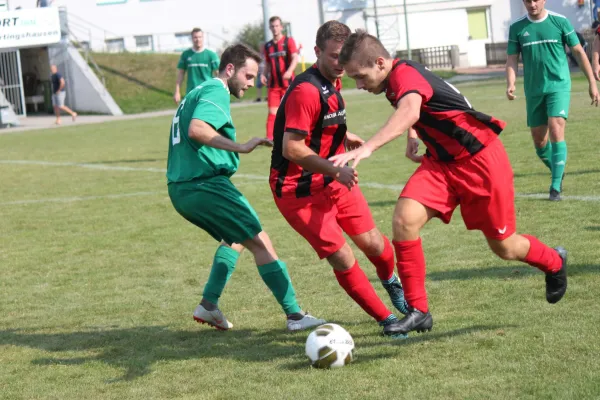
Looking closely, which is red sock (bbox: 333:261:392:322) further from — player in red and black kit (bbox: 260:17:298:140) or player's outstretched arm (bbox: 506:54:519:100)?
player in red and black kit (bbox: 260:17:298:140)

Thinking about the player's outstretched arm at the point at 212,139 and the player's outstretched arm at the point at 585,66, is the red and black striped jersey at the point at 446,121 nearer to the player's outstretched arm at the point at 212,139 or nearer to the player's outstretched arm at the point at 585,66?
the player's outstretched arm at the point at 212,139

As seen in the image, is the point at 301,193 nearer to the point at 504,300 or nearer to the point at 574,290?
the point at 504,300

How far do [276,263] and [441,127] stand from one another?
1416 millimetres

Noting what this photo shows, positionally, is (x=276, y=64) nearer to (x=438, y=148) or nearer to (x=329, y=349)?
(x=438, y=148)

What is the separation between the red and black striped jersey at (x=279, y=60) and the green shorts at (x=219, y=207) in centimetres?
1029

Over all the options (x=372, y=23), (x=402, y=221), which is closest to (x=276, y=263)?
(x=402, y=221)

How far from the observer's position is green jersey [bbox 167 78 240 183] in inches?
218

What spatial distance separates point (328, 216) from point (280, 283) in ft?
2.22

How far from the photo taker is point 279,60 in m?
15.9

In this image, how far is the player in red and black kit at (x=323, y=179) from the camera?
203 inches

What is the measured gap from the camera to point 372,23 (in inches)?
2060

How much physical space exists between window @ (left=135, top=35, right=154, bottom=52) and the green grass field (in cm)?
3747

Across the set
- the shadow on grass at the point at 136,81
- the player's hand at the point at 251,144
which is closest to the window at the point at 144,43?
the shadow on grass at the point at 136,81

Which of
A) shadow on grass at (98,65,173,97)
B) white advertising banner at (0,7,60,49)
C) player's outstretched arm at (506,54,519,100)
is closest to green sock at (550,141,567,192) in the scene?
player's outstretched arm at (506,54,519,100)
